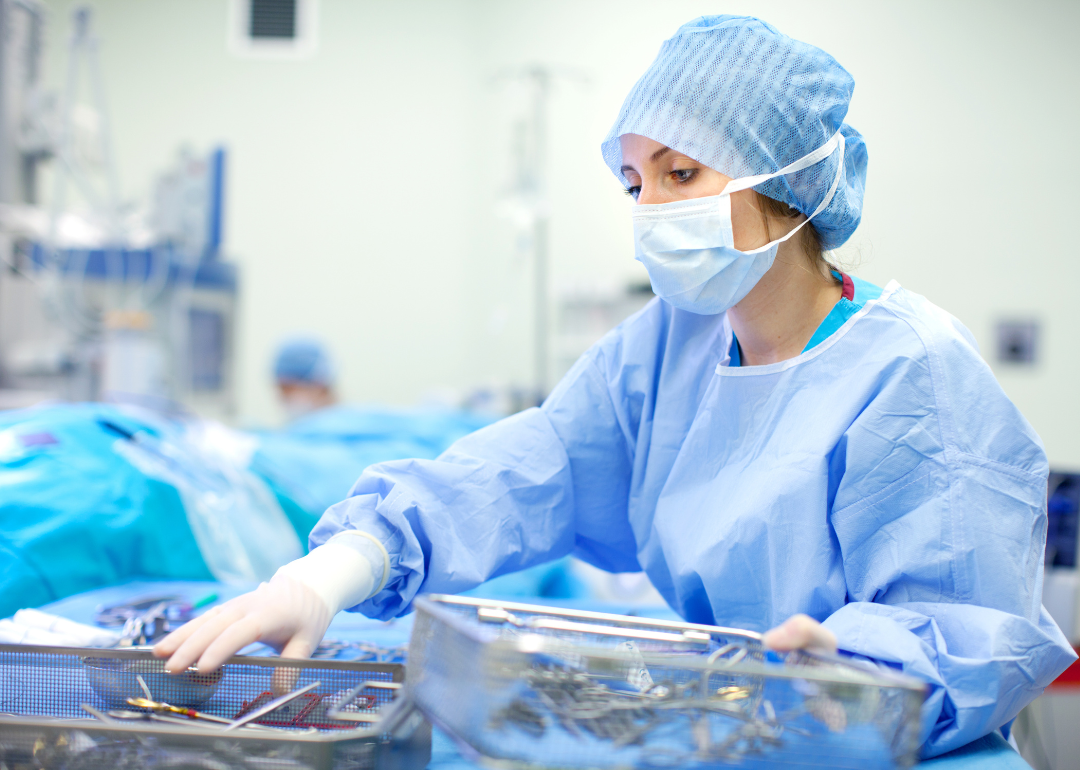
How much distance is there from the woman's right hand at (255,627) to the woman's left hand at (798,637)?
1.36 feet

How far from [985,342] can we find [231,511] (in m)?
2.89

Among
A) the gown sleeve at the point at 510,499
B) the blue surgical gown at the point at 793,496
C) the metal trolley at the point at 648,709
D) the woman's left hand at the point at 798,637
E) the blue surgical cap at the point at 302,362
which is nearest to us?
the metal trolley at the point at 648,709

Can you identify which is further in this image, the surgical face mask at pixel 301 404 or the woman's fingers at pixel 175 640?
the surgical face mask at pixel 301 404

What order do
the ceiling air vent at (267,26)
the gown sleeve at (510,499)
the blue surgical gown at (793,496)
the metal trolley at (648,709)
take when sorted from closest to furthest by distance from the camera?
the metal trolley at (648,709)
the blue surgical gown at (793,496)
the gown sleeve at (510,499)
the ceiling air vent at (267,26)

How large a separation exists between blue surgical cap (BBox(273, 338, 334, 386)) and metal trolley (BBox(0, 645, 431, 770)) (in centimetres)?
283

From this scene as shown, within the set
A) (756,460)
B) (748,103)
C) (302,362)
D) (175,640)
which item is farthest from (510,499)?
(302,362)

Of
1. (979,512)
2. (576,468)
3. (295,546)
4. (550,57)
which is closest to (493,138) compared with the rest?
(550,57)

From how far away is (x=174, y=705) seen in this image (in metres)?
0.68

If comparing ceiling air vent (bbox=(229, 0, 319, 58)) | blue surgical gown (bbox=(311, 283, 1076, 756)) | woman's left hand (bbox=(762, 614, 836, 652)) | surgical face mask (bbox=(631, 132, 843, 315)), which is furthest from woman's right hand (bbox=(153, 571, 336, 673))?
ceiling air vent (bbox=(229, 0, 319, 58))

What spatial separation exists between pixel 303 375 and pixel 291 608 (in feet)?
9.38

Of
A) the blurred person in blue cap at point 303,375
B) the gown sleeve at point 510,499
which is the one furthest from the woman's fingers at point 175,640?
the blurred person in blue cap at point 303,375

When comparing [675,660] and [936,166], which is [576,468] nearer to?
[675,660]

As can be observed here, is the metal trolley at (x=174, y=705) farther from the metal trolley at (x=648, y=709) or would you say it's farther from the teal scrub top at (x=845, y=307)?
the teal scrub top at (x=845, y=307)

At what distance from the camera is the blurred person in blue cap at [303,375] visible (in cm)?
343
